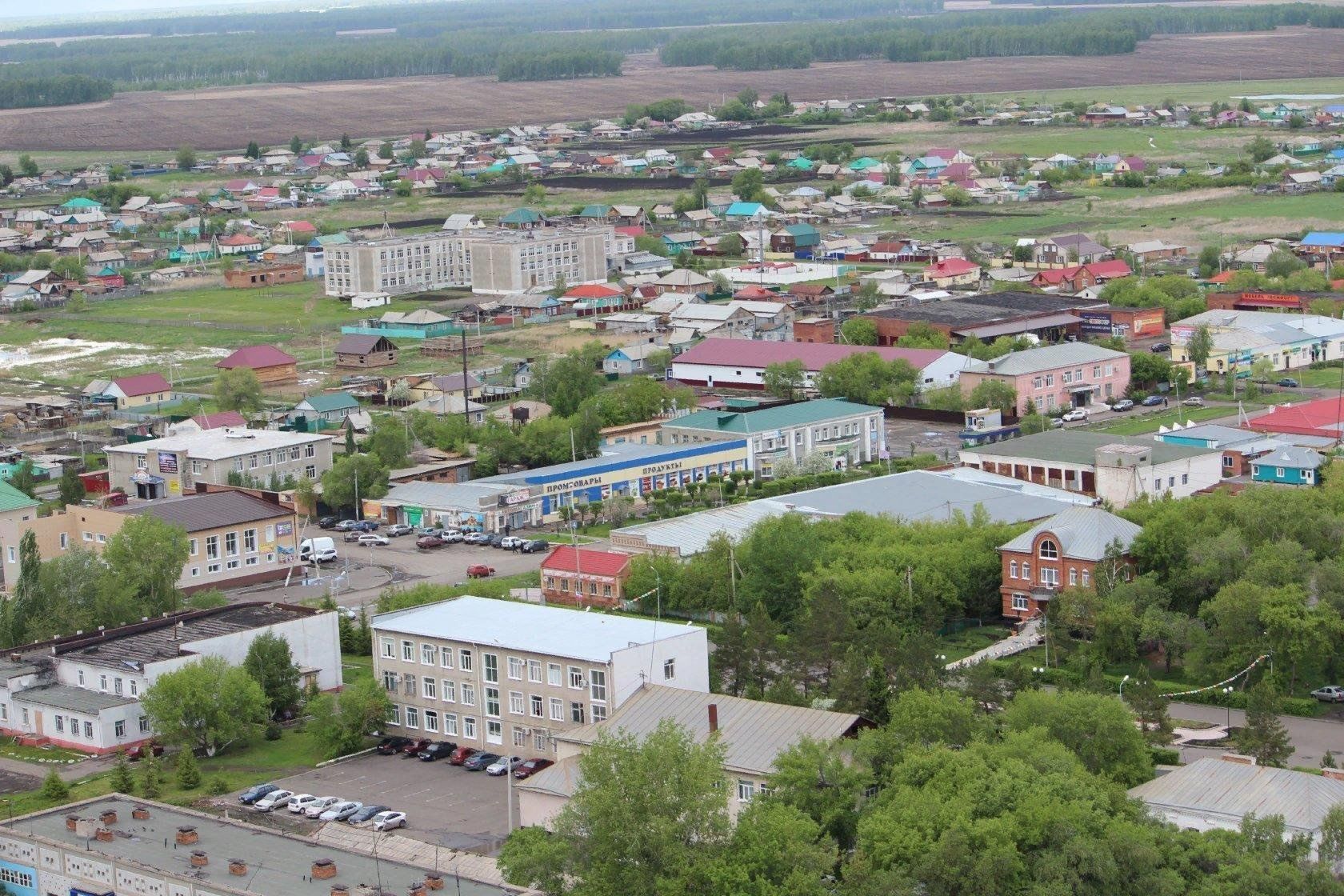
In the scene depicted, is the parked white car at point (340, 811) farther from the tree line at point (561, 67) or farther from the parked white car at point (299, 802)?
the tree line at point (561, 67)

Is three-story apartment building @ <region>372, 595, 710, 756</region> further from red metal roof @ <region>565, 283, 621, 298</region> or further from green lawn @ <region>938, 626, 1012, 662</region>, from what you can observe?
red metal roof @ <region>565, 283, 621, 298</region>

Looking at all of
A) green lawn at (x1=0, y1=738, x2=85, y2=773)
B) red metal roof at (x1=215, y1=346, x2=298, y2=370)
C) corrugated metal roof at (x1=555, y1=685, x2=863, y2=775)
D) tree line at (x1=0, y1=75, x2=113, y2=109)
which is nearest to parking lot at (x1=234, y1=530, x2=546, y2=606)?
green lawn at (x1=0, y1=738, x2=85, y2=773)

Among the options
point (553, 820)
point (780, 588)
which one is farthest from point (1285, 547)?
point (553, 820)

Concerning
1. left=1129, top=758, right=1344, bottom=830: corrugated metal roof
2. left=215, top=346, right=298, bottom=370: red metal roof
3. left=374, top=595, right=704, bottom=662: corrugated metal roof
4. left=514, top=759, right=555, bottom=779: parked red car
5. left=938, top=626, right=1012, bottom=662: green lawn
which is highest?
left=1129, top=758, right=1344, bottom=830: corrugated metal roof

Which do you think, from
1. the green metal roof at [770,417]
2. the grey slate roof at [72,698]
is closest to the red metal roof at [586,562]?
the grey slate roof at [72,698]

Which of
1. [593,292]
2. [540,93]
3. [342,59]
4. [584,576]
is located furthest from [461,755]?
[342,59]
